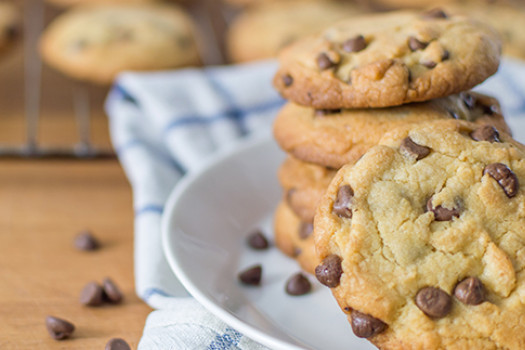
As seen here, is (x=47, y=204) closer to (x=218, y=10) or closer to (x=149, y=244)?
(x=149, y=244)

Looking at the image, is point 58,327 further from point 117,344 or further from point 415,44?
point 415,44

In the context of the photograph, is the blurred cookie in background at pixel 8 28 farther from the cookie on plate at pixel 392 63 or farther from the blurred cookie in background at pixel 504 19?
the blurred cookie in background at pixel 504 19

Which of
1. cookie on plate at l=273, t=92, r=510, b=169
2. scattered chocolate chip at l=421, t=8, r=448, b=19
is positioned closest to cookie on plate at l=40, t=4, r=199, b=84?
cookie on plate at l=273, t=92, r=510, b=169

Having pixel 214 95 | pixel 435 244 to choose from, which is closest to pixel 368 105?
pixel 435 244

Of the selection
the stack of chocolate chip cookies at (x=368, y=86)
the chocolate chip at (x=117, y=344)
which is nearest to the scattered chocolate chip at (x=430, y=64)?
the stack of chocolate chip cookies at (x=368, y=86)

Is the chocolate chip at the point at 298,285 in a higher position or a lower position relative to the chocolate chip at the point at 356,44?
lower

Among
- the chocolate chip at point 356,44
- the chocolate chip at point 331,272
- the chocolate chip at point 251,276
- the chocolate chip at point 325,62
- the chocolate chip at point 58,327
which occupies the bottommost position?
the chocolate chip at point 58,327

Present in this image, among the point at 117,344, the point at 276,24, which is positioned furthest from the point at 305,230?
the point at 276,24

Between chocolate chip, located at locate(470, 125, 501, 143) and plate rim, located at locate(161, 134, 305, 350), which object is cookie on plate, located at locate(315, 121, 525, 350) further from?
plate rim, located at locate(161, 134, 305, 350)
